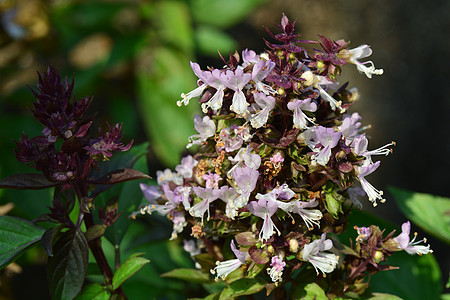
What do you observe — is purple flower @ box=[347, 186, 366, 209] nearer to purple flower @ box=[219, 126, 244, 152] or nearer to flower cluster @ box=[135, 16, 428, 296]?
flower cluster @ box=[135, 16, 428, 296]

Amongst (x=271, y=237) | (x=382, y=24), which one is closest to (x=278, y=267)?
(x=271, y=237)

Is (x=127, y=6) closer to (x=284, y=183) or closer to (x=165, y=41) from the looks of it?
(x=165, y=41)

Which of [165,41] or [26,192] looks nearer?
[26,192]

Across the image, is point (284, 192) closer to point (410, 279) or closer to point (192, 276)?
point (192, 276)

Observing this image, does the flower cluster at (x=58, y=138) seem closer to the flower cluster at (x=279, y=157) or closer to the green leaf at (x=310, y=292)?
the flower cluster at (x=279, y=157)

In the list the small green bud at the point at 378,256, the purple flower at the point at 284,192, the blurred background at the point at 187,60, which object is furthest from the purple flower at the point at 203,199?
the blurred background at the point at 187,60

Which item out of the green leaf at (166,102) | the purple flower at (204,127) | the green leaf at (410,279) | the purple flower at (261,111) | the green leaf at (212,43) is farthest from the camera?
the green leaf at (212,43)

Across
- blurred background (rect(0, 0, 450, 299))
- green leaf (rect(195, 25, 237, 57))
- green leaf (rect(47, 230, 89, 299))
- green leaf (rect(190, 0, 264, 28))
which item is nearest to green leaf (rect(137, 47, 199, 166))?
blurred background (rect(0, 0, 450, 299))

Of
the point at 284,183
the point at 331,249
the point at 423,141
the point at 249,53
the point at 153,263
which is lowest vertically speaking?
the point at 423,141
